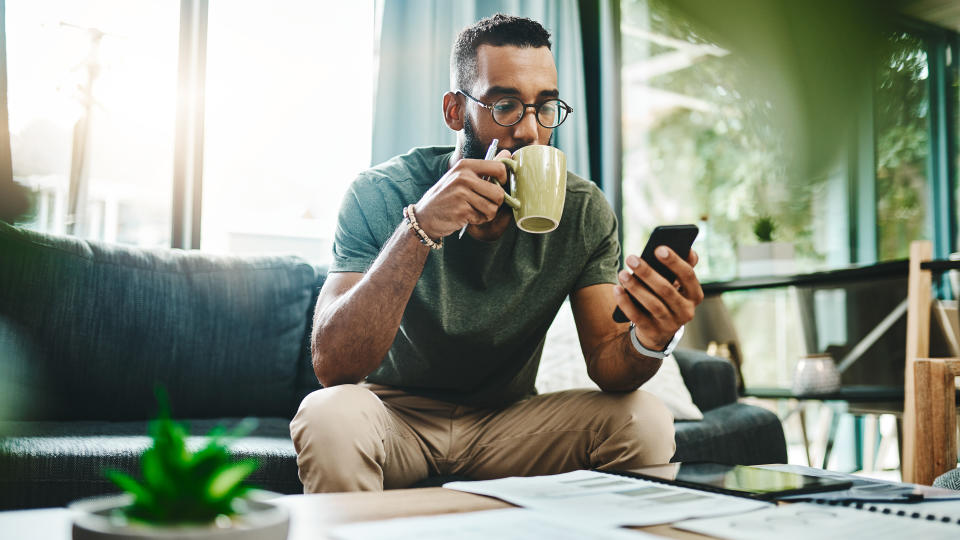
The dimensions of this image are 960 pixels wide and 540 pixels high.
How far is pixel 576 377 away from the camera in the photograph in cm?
203

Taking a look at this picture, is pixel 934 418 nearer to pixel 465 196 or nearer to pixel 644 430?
pixel 644 430

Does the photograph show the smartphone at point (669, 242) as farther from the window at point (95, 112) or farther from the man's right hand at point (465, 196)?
the window at point (95, 112)

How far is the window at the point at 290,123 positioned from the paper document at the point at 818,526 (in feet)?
7.99

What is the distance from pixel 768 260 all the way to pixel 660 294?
6.75ft

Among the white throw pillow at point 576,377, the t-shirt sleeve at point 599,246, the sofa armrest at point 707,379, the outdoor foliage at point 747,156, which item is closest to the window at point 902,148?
the outdoor foliage at point 747,156

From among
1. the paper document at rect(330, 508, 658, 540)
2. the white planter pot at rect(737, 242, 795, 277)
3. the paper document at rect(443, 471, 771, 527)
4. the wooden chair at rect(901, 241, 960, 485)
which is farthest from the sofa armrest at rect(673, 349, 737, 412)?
the paper document at rect(330, 508, 658, 540)

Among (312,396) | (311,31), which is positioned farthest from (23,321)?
(311,31)

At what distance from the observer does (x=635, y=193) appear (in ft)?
13.0

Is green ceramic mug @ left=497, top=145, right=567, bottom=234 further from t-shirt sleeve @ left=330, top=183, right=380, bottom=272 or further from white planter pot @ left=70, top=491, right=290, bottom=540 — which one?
white planter pot @ left=70, top=491, right=290, bottom=540

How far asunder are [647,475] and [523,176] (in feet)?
1.58

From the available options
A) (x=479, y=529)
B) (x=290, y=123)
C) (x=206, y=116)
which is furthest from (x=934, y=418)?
(x=206, y=116)

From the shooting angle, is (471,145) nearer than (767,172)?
Yes

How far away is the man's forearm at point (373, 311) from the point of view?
4.00 ft

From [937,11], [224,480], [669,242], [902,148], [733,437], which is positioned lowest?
[733,437]
